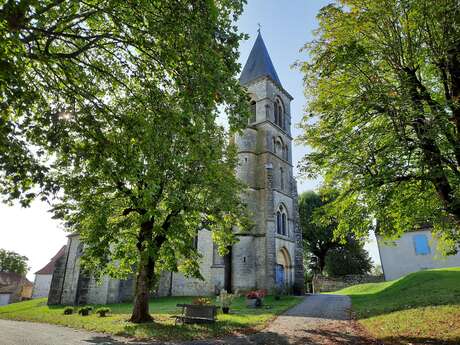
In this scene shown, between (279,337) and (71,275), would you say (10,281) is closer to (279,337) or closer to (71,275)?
(71,275)

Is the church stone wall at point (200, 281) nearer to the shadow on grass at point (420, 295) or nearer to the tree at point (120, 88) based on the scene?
the shadow on grass at point (420, 295)

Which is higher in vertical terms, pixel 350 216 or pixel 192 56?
pixel 192 56

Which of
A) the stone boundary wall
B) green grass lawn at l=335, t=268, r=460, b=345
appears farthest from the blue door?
the stone boundary wall

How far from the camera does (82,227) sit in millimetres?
13070

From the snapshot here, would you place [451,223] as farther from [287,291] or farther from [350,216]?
[287,291]

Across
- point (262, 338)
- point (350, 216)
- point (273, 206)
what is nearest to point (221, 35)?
point (350, 216)

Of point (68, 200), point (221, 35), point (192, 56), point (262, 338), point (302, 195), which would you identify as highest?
point (302, 195)

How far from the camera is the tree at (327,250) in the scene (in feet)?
142

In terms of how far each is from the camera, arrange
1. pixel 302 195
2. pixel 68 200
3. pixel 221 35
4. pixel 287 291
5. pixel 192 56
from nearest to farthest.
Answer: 1. pixel 192 56
2. pixel 221 35
3. pixel 68 200
4. pixel 287 291
5. pixel 302 195

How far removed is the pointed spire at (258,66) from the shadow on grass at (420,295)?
2298 cm

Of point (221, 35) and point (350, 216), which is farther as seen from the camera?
point (350, 216)

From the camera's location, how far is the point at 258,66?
33969 millimetres

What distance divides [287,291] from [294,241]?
15.8 feet

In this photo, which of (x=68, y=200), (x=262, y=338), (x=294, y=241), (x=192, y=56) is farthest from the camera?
(x=294, y=241)
